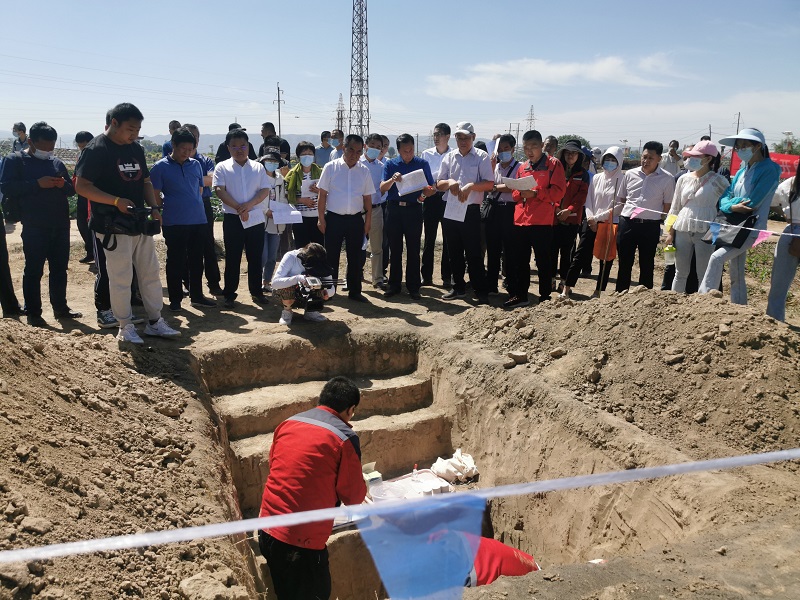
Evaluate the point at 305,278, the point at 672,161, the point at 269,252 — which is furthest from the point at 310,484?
the point at 672,161

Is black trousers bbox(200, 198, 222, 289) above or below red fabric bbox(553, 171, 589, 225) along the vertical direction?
below

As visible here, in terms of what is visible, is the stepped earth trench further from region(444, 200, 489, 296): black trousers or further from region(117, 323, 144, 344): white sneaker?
region(444, 200, 489, 296): black trousers

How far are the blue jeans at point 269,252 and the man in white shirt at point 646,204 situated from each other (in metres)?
4.38

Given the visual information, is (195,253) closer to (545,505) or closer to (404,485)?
(404,485)

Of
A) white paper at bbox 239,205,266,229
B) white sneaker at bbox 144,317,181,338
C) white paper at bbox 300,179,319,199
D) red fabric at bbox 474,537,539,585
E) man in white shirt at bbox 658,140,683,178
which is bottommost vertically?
red fabric at bbox 474,537,539,585

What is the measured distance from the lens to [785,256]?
6.18 meters

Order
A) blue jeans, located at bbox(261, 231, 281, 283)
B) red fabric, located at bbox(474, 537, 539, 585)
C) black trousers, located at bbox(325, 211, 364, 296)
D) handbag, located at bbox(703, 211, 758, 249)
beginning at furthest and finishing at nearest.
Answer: blue jeans, located at bbox(261, 231, 281, 283) < black trousers, located at bbox(325, 211, 364, 296) < handbag, located at bbox(703, 211, 758, 249) < red fabric, located at bbox(474, 537, 539, 585)

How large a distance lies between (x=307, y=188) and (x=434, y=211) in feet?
5.80

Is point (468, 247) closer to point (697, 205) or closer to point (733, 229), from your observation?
point (697, 205)

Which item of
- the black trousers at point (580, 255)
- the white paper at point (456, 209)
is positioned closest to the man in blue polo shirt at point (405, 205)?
the white paper at point (456, 209)

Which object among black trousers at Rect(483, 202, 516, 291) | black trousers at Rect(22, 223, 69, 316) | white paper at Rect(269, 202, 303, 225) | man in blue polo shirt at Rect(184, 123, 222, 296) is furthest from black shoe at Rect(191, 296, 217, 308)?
black trousers at Rect(483, 202, 516, 291)

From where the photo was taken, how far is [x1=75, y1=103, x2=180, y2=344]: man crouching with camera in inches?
210

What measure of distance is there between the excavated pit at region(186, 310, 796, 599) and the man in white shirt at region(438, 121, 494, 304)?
1450 mm

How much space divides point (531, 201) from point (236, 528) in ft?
18.3
